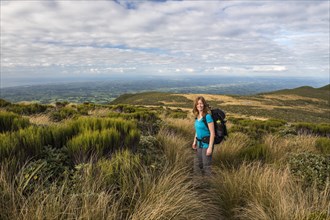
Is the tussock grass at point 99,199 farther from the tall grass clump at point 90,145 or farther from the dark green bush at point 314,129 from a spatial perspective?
the dark green bush at point 314,129

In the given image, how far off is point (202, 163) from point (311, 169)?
2.15m

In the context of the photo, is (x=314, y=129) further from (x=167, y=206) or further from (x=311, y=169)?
(x=167, y=206)

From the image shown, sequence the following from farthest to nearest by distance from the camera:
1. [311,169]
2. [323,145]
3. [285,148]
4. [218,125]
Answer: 1. [323,145]
2. [285,148]
3. [218,125]
4. [311,169]

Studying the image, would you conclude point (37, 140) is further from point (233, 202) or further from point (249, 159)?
point (249, 159)

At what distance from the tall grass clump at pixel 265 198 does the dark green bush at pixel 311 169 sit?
0.33 metres

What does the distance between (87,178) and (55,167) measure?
763mm

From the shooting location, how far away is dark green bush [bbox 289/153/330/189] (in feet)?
14.7

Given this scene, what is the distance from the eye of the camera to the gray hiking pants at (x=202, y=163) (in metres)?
5.20

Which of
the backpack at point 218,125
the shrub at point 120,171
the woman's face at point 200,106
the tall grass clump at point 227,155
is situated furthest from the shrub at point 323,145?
the shrub at point 120,171

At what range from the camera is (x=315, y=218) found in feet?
9.60

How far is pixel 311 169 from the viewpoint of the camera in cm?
473

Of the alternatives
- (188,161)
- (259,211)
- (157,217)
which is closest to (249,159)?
(188,161)

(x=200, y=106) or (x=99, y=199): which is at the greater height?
(x=200, y=106)

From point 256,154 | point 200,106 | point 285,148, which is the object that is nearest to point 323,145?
point 285,148
